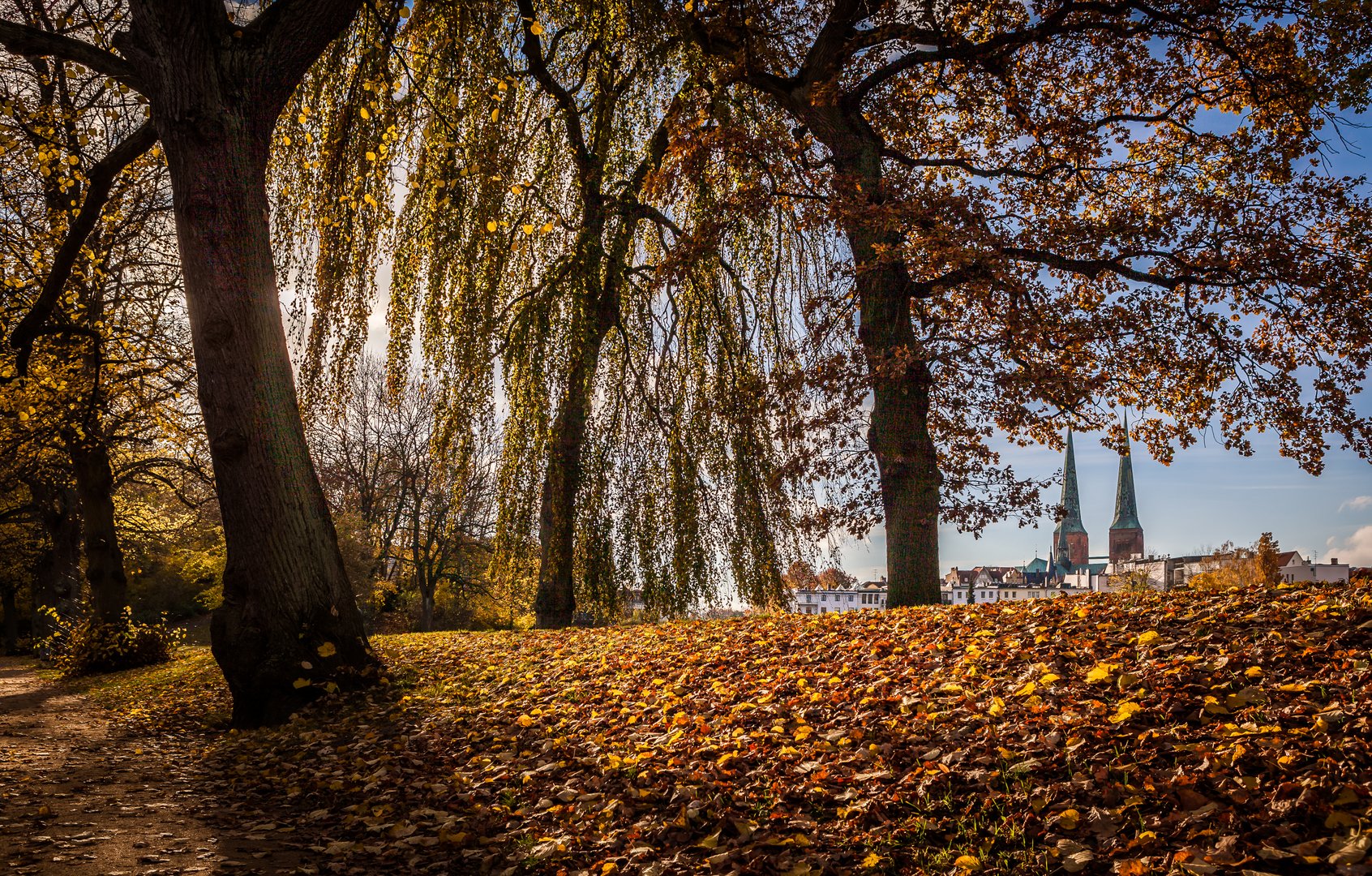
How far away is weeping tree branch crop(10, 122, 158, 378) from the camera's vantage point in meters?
7.11

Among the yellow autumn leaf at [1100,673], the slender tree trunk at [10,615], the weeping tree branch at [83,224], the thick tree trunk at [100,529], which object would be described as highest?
the weeping tree branch at [83,224]

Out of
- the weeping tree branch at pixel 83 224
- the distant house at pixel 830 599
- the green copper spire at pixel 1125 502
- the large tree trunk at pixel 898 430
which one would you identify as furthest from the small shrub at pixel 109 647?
the green copper spire at pixel 1125 502

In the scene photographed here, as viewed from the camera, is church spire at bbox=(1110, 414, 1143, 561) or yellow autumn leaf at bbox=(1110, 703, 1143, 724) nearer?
yellow autumn leaf at bbox=(1110, 703, 1143, 724)

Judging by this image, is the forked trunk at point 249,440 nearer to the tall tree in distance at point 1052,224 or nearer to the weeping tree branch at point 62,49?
the weeping tree branch at point 62,49

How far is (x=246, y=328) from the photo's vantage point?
5.95 metres

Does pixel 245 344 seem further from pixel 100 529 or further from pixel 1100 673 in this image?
pixel 100 529

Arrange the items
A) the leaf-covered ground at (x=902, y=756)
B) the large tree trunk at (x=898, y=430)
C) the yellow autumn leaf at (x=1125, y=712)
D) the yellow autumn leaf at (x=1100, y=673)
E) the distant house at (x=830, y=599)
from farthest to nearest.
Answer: the distant house at (x=830, y=599) < the large tree trunk at (x=898, y=430) < the yellow autumn leaf at (x=1100, y=673) < the yellow autumn leaf at (x=1125, y=712) < the leaf-covered ground at (x=902, y=756)

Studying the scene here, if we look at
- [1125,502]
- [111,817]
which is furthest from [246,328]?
[1125,502]

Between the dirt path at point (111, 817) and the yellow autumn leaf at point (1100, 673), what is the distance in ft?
11.3

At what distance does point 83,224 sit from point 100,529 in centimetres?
658

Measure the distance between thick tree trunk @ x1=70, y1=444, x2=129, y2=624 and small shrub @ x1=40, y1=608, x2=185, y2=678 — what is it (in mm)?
234

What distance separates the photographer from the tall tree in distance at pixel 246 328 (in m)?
5.91

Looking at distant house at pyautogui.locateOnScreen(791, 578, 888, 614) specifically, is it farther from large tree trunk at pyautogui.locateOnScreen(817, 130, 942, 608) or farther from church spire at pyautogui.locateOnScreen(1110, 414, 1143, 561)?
church spire at pyautogui.locateOnScreen(1110, 414, 1143, 561)

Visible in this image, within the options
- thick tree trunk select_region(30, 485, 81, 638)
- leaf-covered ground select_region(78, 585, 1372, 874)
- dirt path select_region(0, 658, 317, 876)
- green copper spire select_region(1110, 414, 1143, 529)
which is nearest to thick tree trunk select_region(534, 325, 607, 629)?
leaf-covered ground select_region(78, 585, 1372, 874)
